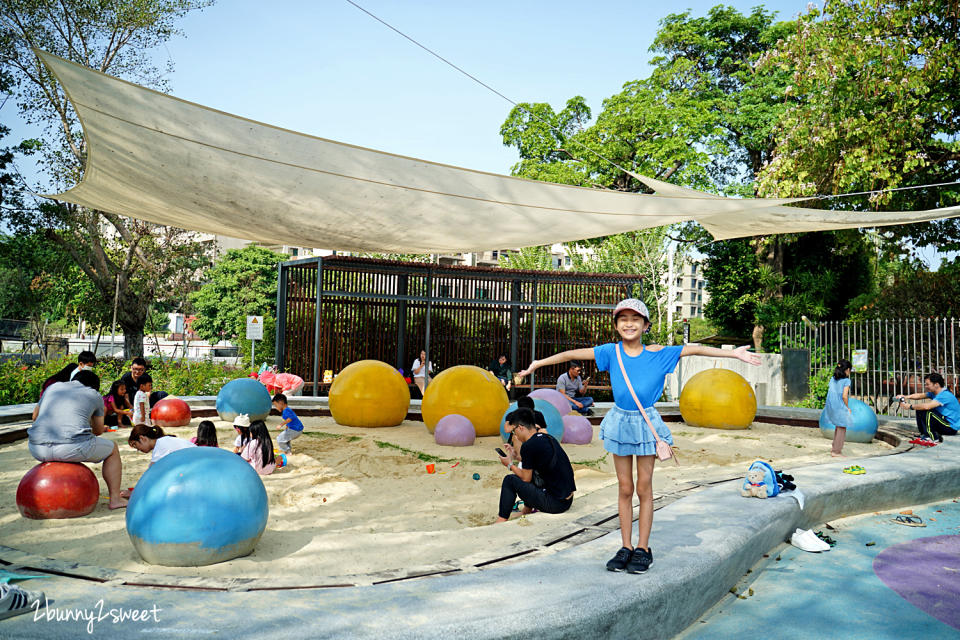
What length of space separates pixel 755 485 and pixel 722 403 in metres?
6.81

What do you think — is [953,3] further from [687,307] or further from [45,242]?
[687,307]

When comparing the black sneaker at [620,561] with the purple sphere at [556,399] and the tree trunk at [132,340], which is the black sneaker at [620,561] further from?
the tree trunk at [132,340]

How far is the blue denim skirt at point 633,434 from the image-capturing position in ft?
13.8

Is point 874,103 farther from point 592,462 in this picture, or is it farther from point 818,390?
point 592,462

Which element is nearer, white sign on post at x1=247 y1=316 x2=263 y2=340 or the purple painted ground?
the purple painted ground

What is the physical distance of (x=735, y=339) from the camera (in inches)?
1282

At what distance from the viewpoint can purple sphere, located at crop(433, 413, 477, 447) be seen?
995 cm

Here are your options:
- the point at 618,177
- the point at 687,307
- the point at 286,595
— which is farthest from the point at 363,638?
the point at 687,307

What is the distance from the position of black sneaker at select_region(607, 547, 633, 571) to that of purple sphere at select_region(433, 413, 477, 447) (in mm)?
5939

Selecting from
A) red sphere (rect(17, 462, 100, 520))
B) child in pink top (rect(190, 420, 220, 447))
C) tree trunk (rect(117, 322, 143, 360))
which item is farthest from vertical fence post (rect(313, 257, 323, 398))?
tree trunk (rect(117, 322, 143, 360))

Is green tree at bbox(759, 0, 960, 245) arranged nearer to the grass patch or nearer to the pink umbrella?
the grass patch

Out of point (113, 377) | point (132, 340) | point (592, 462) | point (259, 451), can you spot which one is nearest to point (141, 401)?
point (259, 451)

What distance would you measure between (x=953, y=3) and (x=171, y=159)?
17.8 m

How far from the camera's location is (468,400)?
34.9 feet
